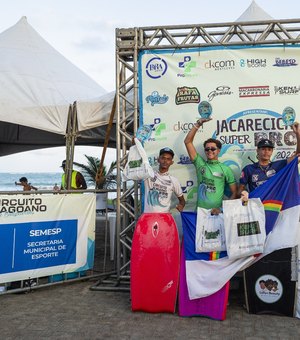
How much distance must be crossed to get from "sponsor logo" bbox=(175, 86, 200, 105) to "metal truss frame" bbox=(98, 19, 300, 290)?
2.01 ft

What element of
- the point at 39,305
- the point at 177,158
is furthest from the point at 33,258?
the point at 177,158

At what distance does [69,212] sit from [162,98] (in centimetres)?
214

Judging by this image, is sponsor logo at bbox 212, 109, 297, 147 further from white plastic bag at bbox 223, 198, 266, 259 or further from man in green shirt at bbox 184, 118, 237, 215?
white plastic bag at bbox 223, 198, 266, 259

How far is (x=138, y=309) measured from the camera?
14.4 ft

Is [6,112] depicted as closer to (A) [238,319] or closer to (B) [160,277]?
(B) [160,277]

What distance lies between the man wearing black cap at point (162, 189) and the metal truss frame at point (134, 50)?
75 centimetres

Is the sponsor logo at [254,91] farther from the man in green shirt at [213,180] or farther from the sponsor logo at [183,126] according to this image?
the man in green shirt at [213,180]

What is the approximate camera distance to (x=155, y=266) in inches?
174

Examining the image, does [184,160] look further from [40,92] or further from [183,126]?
[40,92]

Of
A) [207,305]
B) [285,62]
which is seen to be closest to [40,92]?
[285,62]

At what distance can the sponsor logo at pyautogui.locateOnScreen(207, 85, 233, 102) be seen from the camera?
220 inches

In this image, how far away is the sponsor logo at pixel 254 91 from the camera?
217 inches

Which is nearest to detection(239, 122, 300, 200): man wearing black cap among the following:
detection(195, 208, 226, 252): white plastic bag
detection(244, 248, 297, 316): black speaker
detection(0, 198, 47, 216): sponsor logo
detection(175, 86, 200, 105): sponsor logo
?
detection(195, 208, 226, 252): white plastic bag

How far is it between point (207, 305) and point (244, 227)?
95 cm
